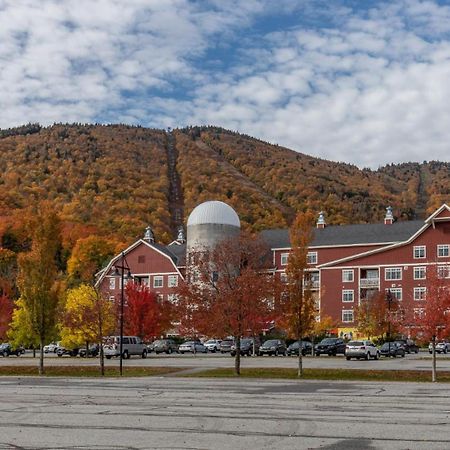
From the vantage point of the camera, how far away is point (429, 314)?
37.5 metres

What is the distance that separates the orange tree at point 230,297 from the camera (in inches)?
1604

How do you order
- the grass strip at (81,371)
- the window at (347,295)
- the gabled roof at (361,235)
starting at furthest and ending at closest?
the gabled roof at (361,235) < the window at (347,295) < the grass strip at (81,371)

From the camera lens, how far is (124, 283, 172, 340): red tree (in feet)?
242

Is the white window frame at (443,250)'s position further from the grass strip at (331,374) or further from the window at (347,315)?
the grass strip at (331,374)

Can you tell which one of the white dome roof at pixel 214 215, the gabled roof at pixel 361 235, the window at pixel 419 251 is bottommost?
the window at pixel 419 251

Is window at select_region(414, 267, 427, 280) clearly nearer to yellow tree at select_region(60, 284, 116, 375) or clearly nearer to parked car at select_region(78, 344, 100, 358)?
parked car at select_region(78, 344, 100, 358)

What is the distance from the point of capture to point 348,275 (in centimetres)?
9819

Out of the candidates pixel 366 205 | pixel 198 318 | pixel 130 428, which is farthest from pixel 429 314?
pixel 366 205

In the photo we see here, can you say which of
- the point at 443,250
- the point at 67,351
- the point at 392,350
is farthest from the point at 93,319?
the point at 443,250

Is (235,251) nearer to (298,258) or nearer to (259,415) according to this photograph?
(298,258)

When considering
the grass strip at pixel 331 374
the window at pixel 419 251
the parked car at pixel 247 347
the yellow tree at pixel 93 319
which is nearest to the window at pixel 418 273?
the window at pixel 419 251

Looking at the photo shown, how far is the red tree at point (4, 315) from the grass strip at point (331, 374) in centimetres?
3033

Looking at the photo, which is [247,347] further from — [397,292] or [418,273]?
[418,273]

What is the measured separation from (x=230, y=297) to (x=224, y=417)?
22.0 meters
